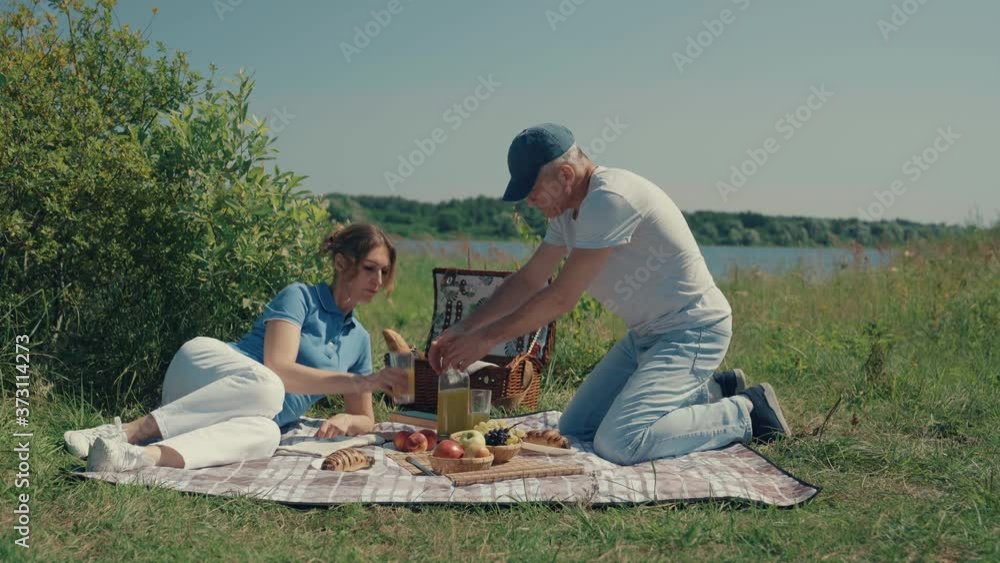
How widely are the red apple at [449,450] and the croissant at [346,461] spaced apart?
14.1 inches

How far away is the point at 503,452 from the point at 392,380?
0.64 m

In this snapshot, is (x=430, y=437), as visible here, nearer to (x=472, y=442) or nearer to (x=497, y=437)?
(x=497, y=437)

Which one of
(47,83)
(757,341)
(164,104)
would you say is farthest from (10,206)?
(757,341)

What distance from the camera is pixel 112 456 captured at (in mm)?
3570

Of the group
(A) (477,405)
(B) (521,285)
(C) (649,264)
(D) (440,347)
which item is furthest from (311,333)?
(C) (649,264)

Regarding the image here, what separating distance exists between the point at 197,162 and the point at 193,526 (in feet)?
9.58

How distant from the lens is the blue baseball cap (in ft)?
13.9

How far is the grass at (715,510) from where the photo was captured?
304cm

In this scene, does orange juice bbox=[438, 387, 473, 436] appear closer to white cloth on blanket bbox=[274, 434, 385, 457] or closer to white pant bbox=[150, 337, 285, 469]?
white cloth on blanket bbox=[274, 434, 385, 457]

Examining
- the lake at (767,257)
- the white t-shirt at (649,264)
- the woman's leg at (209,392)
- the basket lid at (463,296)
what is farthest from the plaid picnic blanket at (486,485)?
the lake at (767,257)

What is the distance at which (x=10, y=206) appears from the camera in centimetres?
525

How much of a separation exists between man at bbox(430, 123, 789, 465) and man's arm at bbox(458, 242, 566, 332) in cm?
3

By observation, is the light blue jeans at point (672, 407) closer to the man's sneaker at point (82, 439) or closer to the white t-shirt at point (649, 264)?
the white t-shirt at point (649, 264)

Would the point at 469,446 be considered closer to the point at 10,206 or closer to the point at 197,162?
the point at 197,162
